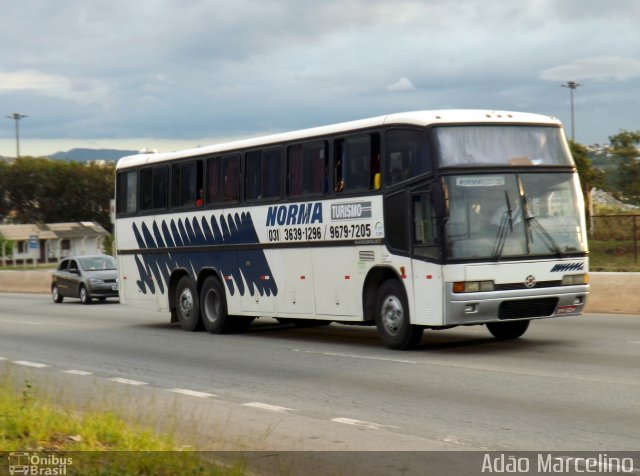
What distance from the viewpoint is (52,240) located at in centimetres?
11431

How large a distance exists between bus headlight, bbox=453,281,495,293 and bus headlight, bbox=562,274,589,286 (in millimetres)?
1191

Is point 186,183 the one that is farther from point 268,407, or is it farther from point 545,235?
point 268,407

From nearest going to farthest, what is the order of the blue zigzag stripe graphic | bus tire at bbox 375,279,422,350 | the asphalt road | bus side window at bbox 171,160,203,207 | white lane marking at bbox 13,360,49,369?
the asphalt road → bus tire at bbox 375,279,422,350 → white lane marking at bbox 13,360,49,369 → the blue zigzag stripe graphic → bus side window at bbox 171,160,203,207

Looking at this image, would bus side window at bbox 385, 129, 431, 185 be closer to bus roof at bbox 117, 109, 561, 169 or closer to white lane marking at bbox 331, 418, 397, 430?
bus roof at bbox 117, 109, 561, 169

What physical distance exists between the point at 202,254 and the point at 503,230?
7325 millimetres

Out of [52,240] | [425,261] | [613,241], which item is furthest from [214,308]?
[52,240]

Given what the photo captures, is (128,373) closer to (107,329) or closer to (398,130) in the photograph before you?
(398,130)

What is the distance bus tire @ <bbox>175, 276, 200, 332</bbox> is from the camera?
2109 centimetres

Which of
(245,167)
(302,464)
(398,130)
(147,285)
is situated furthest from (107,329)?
(302,464)

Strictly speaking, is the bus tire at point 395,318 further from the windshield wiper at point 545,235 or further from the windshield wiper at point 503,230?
the windshield wiper at point 545,235

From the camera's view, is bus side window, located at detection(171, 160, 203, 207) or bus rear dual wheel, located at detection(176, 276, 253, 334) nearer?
bus rear dual wheel, located at detection(176, 276, 253, 334)

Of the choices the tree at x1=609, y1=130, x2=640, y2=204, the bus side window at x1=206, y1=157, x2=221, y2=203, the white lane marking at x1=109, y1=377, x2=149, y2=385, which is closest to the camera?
the white lane marking at x1=109, y1=377, x2=149, y2=385

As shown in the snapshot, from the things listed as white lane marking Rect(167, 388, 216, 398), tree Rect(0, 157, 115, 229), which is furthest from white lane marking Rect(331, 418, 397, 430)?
tree Rect(0, 157, 115, 229)

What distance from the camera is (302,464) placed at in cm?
823
